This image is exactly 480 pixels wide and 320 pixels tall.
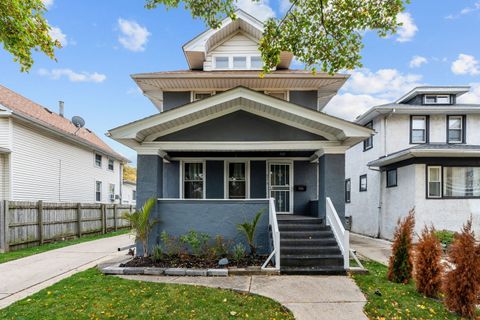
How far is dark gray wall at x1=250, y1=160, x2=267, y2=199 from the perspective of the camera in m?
10.0

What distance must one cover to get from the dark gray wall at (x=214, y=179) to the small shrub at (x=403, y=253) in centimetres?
563

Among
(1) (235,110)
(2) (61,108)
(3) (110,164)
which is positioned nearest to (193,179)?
(1) (235,110)

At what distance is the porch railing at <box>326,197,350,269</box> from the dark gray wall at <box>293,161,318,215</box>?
2.04m

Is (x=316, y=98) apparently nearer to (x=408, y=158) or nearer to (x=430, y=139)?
(x=408, y=158)

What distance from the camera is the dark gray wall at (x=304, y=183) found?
10078mm

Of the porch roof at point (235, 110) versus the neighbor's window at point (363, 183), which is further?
the neighbor's window at point (363, 183)

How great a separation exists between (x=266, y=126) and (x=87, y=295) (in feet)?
18.9

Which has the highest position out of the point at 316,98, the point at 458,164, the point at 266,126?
the point at 316,98

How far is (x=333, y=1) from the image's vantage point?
7.05 m

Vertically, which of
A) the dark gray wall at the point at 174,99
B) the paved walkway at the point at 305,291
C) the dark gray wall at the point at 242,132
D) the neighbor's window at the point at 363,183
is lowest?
the paved walkway at the point at 305,291

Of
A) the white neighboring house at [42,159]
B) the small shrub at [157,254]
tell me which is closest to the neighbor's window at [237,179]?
the small shrub at [157,254]

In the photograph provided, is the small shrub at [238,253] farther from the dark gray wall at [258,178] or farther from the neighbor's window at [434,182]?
the neighbor's window at [434,182]

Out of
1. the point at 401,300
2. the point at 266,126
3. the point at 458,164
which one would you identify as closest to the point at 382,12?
the point at 266,126

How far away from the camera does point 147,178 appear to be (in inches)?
319
